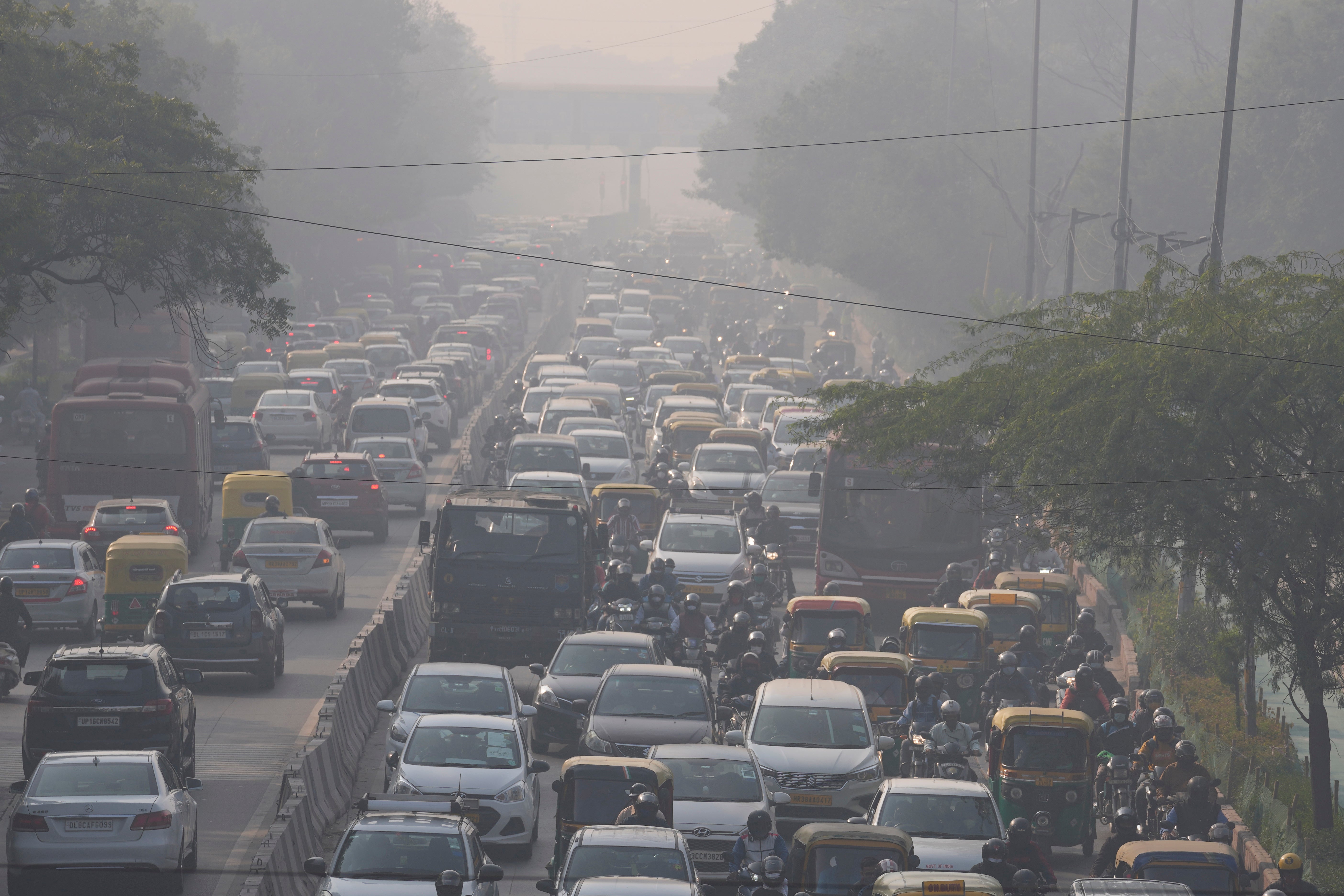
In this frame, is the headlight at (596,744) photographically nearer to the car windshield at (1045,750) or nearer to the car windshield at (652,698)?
the car windshield at (652,698)

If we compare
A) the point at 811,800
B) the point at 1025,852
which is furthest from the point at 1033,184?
the point at 1025,852

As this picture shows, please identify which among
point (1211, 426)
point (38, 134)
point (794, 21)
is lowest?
point (1211, 426)

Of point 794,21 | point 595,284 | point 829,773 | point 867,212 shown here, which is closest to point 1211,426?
point 829,773

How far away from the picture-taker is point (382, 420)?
4241cm

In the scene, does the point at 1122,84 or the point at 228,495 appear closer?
the point at 228,495

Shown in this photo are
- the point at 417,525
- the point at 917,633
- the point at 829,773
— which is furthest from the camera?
the point at 417,525

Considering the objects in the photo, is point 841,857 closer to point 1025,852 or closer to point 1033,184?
point 1025,852

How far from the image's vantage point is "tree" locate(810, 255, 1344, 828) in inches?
756

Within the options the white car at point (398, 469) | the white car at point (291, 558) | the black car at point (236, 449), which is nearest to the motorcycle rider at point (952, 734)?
the white car at point (291, 558)

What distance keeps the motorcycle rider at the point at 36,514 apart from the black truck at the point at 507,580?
340 inches

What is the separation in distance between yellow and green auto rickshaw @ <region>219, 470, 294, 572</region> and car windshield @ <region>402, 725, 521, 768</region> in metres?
15.1

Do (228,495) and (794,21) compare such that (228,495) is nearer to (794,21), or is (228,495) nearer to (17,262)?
(17,262)

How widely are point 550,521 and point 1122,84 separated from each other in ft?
283

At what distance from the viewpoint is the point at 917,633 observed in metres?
24.2
